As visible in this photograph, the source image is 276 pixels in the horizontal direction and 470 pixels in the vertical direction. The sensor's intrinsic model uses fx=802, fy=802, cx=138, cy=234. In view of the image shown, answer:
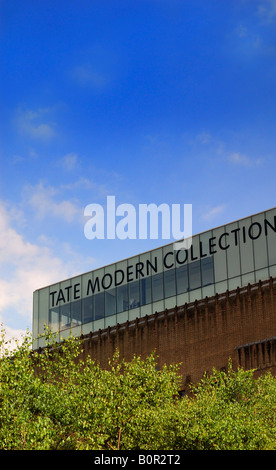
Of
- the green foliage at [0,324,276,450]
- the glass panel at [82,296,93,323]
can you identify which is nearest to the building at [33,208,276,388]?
the glass panel at [82,296,93,323]

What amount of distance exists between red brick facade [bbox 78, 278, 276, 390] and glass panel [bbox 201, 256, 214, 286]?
3691 mm

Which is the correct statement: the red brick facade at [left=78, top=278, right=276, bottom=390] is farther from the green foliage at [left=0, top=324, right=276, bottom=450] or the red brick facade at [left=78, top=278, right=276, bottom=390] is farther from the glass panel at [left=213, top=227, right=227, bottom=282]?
the green foliage at [left=0, top=324, right=276, bottom=450]

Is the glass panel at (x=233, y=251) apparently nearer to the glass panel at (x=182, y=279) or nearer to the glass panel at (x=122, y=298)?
the glass panel at (x=182, y=279)

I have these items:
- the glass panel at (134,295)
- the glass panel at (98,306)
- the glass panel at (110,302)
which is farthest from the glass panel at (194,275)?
the glass panel at (98,306)

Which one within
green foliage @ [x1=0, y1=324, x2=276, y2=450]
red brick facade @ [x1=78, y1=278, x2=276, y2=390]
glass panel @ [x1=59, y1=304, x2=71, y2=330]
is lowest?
green foliage @ [x1=0, y1=324, x2=276, y2=450]

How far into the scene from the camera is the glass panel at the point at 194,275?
73312 mm

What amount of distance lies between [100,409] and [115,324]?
3979cm

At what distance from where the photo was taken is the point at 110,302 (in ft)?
260

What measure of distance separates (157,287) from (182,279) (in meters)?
2.90

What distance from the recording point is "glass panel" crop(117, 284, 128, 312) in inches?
3076

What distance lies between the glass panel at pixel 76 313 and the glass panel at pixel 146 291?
805 cm
